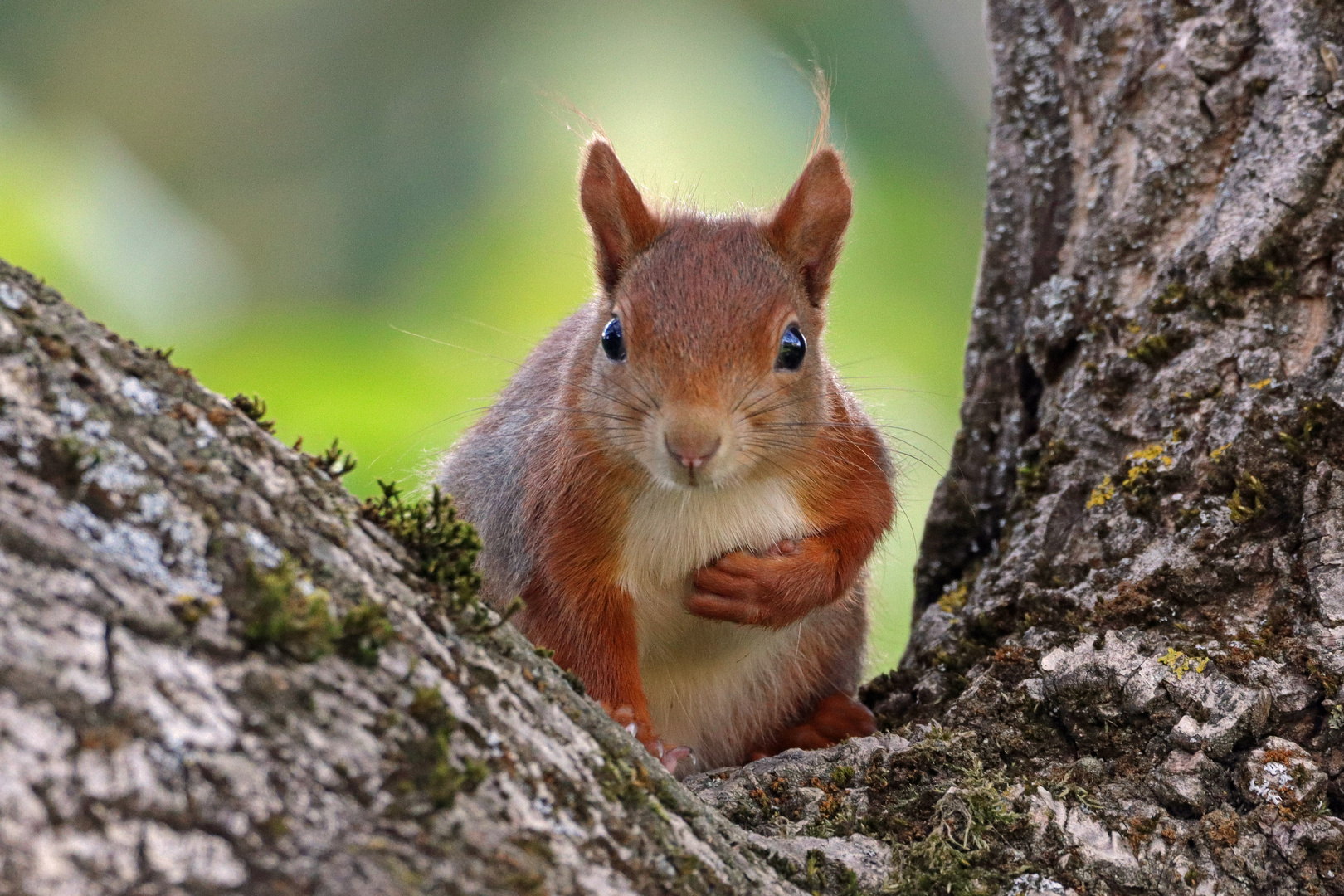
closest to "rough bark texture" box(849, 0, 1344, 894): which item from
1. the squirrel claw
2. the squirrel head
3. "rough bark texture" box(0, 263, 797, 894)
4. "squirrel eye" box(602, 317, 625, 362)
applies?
the squirrel claw

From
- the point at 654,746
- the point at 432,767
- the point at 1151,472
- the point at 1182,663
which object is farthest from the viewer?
the point at 1151,472

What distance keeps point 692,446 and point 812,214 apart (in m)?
0.82

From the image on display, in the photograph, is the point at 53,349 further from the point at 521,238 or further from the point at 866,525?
the point at 521,238

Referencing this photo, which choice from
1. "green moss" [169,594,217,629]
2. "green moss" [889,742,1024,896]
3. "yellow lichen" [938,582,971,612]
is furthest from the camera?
"yellow lichen" [938,582,971,612]

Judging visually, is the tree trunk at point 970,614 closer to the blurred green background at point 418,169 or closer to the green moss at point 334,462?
the green moss at point 334,462

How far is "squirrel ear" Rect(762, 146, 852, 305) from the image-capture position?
2814 mm

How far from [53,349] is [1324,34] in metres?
2.55

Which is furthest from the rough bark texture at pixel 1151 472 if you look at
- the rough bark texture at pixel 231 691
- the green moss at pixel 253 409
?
the green moss at pixel 253 409

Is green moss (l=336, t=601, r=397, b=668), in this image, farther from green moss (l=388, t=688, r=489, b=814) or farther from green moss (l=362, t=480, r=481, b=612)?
green moss (l=362, t=480, r=481, b=612)

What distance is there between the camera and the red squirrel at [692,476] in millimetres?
2492

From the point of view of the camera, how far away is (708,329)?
250 centimetres

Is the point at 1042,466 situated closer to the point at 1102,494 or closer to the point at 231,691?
the point at 1102,494

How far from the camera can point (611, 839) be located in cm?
139

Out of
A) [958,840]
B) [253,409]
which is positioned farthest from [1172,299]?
[253,409]
